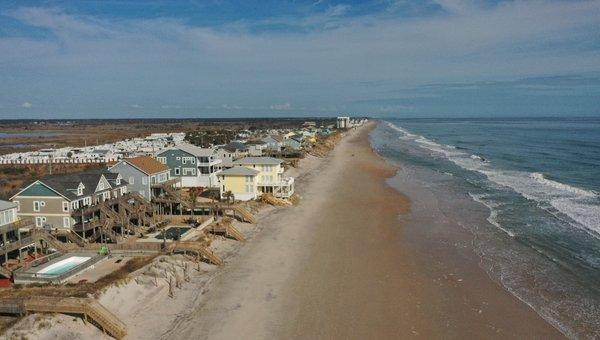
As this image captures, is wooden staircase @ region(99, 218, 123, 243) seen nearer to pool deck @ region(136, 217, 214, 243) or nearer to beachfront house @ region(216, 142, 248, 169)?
pool deck @ region(136, 217, 214, 243)

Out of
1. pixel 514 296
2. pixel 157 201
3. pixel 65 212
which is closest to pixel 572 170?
pixel 514 296

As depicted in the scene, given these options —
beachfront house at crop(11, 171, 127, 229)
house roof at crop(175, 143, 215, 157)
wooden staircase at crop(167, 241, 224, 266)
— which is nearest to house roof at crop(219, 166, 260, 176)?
house roof at crop(175, 143, 215, 157)

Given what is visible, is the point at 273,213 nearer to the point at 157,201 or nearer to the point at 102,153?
the point at 157,201

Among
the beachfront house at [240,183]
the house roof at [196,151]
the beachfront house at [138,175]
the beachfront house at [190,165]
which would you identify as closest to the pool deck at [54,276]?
the beachfront house at [138,175]

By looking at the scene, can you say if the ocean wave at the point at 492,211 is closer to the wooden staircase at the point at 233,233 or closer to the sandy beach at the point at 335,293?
the sandy beach at the point at 335,293

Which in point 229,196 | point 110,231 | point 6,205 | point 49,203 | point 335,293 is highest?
point 6,205

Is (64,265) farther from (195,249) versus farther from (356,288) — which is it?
(356,288)

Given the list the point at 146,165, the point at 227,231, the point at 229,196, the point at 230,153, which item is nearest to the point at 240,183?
the point at 229,196
